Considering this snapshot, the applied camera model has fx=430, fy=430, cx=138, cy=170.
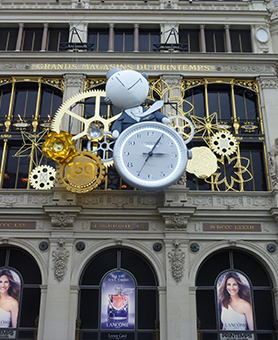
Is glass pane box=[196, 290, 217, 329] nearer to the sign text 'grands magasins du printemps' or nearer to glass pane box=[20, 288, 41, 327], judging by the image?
glass pane box=[20, 288, 41, 327]

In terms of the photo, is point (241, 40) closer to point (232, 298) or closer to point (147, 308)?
point (232, 298)

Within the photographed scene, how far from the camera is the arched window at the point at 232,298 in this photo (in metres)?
19.3

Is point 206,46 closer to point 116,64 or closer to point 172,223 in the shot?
point 116,64

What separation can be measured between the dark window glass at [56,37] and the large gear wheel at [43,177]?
7740 millimetres

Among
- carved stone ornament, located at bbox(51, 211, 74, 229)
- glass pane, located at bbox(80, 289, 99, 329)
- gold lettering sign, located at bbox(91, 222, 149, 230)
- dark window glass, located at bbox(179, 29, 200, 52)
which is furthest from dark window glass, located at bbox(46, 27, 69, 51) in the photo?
glass pane, located at bbox(80, 289, 99, 329)

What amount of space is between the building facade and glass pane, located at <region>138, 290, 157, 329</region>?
5 centimetres

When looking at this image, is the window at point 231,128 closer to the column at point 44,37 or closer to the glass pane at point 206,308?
the glass pane at point 206,308

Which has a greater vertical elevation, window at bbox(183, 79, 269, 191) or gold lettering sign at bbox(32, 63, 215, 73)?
gold lettering sign at bbox(32, 63, 215, 73)

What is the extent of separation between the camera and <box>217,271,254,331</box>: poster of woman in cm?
1942

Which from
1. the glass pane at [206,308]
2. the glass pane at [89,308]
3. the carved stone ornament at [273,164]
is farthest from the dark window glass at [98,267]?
the carved stone ornament at [273,164]

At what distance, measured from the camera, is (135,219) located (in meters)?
20.5

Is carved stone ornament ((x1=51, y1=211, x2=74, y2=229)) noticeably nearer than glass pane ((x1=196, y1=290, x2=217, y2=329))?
No

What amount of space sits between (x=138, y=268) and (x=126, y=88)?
27.7ft

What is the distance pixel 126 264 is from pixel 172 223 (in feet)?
9.76
